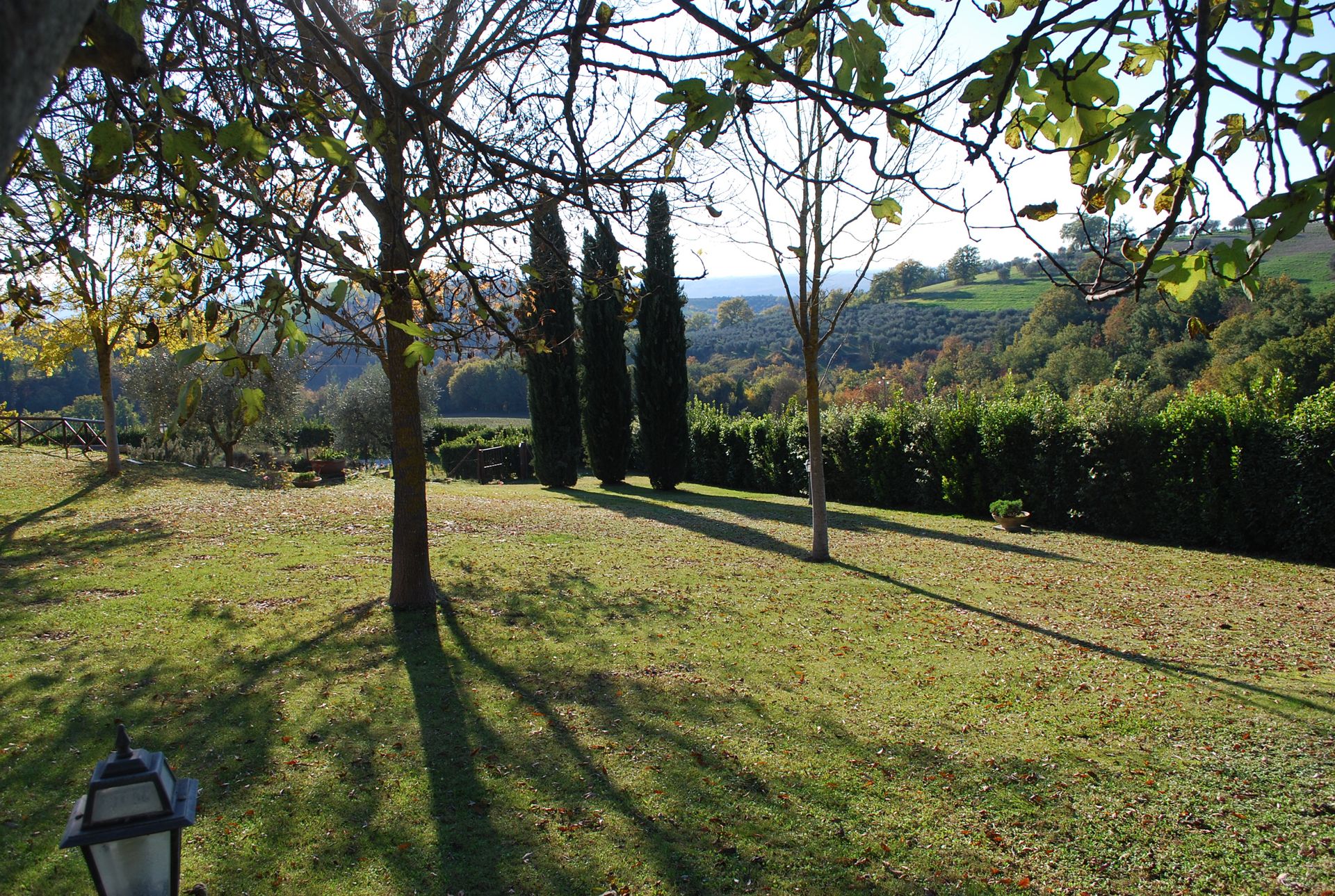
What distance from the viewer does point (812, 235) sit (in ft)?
32.7

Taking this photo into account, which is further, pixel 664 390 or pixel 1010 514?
pixel 664 390

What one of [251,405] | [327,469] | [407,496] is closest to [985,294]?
[327,469]

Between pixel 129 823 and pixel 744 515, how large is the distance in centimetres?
1359

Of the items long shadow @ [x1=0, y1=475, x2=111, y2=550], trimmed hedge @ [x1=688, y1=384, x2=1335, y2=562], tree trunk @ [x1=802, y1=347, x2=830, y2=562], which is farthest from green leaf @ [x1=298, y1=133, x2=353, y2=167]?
trimmed hedge @ [x1=688, y1=384, x2=1335, y2=562]

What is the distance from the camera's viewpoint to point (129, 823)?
1.86 metres

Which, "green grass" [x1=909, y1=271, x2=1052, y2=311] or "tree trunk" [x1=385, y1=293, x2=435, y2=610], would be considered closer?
"tree trunk" [x1=385, y1=293, x2=435, y2=610]

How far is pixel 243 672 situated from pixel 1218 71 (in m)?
6.09

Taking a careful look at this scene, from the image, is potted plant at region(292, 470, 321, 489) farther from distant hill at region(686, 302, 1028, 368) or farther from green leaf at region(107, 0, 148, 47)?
distant hill at region(686, 302, 1028, 368)

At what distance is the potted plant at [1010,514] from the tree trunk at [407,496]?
34.1 ft

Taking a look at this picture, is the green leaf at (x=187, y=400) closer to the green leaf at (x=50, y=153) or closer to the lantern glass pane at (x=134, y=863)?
the green leaf at (x=50, y=153)

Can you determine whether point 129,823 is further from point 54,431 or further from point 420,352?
point 54,431

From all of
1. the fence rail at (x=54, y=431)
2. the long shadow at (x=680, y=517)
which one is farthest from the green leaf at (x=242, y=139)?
the fence rail at (x=54, y=431)

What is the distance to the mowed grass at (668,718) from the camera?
3387mm

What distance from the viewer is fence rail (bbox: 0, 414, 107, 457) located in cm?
1858
